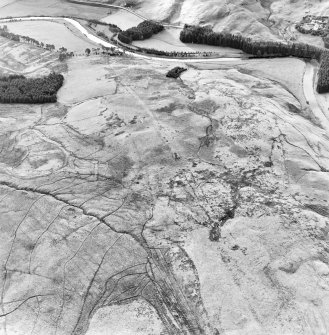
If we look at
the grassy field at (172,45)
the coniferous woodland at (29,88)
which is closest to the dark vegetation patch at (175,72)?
the grassy field at (172,45)

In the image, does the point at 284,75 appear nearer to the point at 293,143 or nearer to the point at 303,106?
the point at 303,106

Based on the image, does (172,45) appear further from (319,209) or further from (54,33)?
(319,209)

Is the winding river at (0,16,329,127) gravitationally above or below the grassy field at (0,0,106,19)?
above

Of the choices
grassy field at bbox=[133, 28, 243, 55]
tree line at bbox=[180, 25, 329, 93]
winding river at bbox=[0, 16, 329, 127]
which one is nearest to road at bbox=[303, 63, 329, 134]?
winding river at bbox=[0, 16, 329, 127]

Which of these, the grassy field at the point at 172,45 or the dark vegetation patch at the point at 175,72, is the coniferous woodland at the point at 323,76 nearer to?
the grassy field at the point at 172,45

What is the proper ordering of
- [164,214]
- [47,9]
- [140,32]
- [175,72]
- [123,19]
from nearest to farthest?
1. [164,214]
2. [175,72]
3. [140,32]
4. [123,19]
5. [47,9]

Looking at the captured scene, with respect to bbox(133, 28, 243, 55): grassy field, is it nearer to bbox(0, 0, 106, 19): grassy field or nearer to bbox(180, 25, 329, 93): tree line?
bbox(180, 25, 329, 93): tree line

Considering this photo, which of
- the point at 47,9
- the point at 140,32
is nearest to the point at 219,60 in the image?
the point at 140,32
